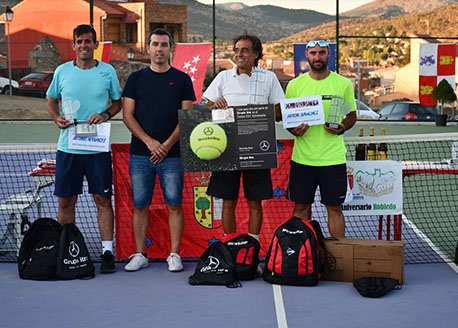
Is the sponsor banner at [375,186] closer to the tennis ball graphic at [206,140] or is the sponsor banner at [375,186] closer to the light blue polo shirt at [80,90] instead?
the tennis ball graphic at [206,140]

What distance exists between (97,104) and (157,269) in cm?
146

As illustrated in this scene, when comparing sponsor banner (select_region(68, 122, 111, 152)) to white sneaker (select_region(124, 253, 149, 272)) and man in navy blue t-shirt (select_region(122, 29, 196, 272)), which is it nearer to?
man in navy blue t-shirt (select_region(122, 29, 196, 272))

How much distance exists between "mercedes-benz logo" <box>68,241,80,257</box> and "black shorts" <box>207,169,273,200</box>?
114cm

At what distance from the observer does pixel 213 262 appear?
5512mm

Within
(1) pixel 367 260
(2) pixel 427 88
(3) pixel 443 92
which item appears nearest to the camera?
(1) pixel 367 260

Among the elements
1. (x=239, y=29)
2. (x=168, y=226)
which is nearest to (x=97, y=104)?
(x=168, y=226)

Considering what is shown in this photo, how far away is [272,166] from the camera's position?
18.1 feet

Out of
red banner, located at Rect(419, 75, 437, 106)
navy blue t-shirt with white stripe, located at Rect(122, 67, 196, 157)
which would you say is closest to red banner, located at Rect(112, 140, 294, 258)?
navy blue t-shirt with white stripe, located at Rect(122, 67, 196, 157)

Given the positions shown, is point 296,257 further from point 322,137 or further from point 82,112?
point 82,112

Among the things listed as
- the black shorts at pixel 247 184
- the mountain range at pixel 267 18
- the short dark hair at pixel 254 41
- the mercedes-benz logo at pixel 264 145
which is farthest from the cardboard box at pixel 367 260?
the mountain range at pixel 267 18

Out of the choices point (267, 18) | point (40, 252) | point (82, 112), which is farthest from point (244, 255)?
point (267, 18)

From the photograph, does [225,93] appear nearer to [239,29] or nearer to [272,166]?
[272,166]

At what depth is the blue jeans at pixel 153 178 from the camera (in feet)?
18.8

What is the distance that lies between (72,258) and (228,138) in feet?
5.11
